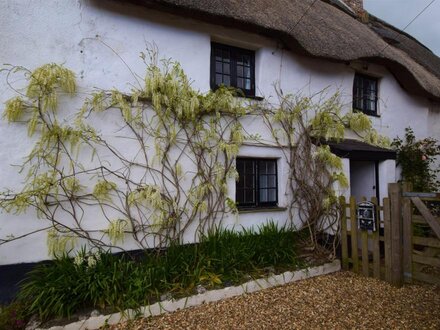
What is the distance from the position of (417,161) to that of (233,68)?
541 cm

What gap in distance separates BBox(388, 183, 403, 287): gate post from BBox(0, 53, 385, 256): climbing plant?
1.05 m

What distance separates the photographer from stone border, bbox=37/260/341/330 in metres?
3.20

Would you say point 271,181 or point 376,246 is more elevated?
point 271,181

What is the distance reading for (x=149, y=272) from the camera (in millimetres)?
3738

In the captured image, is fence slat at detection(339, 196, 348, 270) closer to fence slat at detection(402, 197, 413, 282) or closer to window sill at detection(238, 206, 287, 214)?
fence slat at detection(402, 197, 413, 282)

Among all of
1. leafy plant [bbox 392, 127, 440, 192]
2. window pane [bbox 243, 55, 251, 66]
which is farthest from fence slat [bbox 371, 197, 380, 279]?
leafy plant [bbox 392, 127, 440, 192]

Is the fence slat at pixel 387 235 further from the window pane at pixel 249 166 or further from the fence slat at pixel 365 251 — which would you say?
the window pane at pixel 249 166

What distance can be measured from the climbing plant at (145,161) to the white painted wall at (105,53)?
0.14m

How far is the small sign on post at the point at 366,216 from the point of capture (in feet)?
15.1

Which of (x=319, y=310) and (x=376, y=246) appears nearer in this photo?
(x=319, y=310)

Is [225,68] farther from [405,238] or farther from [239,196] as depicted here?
[405,238]

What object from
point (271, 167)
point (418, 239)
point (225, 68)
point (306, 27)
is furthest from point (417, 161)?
point (225, 68)

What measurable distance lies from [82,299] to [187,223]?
1.81 metres

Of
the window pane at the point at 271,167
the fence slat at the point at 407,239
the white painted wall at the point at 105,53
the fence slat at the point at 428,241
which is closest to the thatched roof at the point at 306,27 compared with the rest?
the white painted wall at the point at 105,53
